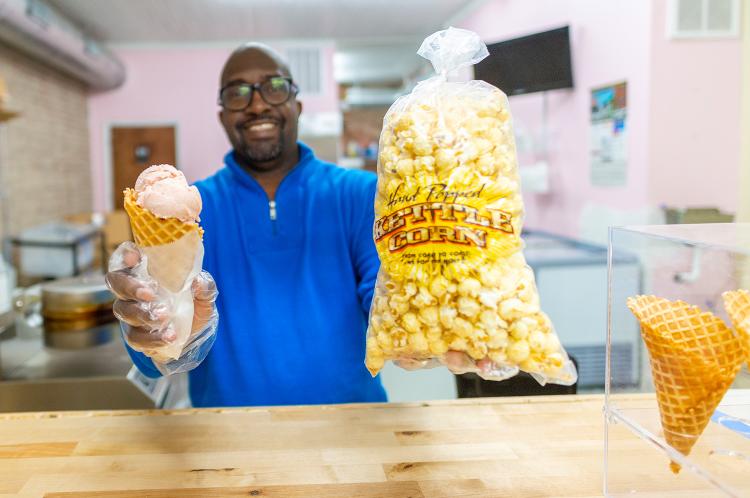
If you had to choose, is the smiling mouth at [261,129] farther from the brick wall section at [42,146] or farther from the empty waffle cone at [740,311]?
the brick wall section at [42,146]

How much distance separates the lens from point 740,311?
0.64 m

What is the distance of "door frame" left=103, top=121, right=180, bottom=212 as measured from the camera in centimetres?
700

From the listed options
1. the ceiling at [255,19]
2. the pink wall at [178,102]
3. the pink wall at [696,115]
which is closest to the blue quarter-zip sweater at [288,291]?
the pink wall at [696,115]

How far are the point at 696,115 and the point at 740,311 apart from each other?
258cm

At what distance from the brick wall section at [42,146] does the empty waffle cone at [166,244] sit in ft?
15.9

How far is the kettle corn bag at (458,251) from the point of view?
0.67 meters

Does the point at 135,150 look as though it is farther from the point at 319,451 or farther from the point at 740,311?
the point at 740,311

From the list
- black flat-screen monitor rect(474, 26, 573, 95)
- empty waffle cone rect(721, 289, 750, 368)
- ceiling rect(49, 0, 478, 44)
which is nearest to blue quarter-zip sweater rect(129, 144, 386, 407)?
black flat-screen monitor rect(474, 26, 573, 95)

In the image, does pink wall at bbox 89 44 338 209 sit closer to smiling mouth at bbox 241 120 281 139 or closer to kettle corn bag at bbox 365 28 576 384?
smiling mouth at bbox 241 120 281 139

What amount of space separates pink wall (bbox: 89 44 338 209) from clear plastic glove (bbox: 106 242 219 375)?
6355 millimetres

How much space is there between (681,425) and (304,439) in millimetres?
509

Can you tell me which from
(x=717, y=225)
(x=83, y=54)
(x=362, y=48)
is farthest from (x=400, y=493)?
(x=362, y=48)

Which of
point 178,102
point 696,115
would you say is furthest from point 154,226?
point 178,102

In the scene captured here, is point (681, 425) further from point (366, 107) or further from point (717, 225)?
point (366, 107)
